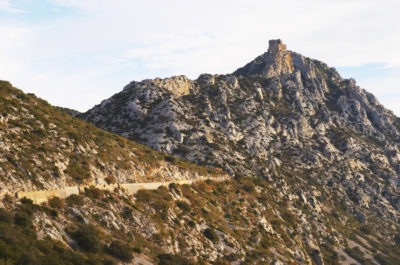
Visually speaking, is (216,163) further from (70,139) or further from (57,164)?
(57,164)

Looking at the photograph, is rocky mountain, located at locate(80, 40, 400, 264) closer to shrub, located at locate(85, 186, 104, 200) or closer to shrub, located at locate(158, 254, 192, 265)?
shrub, located at locate(158, 254, 192, 265)

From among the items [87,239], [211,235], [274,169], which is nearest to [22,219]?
[87,239]

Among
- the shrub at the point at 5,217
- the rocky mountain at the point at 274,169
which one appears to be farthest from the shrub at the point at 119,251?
the rocky mountain at the point at 274,169

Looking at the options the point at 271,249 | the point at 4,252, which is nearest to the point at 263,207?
the point at 271,249

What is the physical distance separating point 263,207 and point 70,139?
218ft

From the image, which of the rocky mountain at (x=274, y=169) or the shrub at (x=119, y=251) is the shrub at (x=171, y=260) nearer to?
the shrub at (x=119, y=251)

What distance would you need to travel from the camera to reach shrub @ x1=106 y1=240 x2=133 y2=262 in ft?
129

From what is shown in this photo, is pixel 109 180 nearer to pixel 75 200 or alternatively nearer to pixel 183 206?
pixel 75 200

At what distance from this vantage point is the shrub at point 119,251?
129ft

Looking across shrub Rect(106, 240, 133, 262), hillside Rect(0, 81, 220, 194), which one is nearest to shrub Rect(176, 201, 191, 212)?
hillside Rect(0, 81, 220, 194)

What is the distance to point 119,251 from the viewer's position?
130ft

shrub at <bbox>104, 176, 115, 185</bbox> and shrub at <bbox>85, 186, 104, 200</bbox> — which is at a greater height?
shrub at <bbox>104, 176, 115, 185</bbox>

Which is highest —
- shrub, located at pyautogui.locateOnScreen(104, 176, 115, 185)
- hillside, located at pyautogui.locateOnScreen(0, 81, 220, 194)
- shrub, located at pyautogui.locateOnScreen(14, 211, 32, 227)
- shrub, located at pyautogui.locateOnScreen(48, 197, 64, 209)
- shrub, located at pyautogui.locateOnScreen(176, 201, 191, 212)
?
hillside, located at pyautogui.locateOnScreen(0, 81, 220, 194)

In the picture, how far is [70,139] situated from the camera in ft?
188
